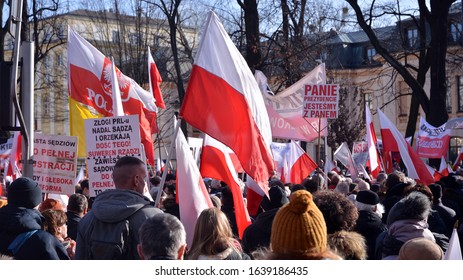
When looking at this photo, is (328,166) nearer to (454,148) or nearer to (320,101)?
(320,101)

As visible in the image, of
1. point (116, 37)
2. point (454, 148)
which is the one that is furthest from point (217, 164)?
point (454, 148)

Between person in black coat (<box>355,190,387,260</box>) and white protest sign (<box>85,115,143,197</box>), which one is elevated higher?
white protest sign (<box>85,115,143,197</box>)

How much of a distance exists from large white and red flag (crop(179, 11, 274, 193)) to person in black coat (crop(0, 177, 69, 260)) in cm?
175

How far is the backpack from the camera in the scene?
5.28 meters

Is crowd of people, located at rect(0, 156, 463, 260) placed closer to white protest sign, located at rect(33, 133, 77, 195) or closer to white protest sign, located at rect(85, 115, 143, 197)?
white protest sign, located at rect(85, 115, 143, 197)

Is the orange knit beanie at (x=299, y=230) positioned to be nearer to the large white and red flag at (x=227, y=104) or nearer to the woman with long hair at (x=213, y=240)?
the woman with long hair at (x=213, y=240)

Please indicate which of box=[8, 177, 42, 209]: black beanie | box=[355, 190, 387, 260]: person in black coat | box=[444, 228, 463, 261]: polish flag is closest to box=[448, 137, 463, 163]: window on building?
box=[355, 190, 387, 260]: person in black coat

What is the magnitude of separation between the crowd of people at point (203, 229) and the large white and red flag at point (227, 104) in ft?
1.32

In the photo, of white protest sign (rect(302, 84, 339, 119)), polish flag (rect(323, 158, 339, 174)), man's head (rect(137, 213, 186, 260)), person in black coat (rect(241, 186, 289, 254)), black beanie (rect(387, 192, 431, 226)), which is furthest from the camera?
polish flag (rect(323, 158, 339, 174))

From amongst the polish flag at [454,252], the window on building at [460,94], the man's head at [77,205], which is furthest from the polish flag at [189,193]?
the window on building at [460,94]

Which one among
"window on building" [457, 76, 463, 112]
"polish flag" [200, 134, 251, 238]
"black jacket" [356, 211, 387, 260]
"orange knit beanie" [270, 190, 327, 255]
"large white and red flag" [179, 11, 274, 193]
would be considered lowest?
"black jacket" [356, 211, 387, 260]

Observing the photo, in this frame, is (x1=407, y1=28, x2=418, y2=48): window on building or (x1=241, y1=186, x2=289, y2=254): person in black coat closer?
(x1=241, y1=186, x2=289, y2=254): person in black coat

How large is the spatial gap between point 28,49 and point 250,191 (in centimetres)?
255

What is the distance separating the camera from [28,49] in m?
8.46
